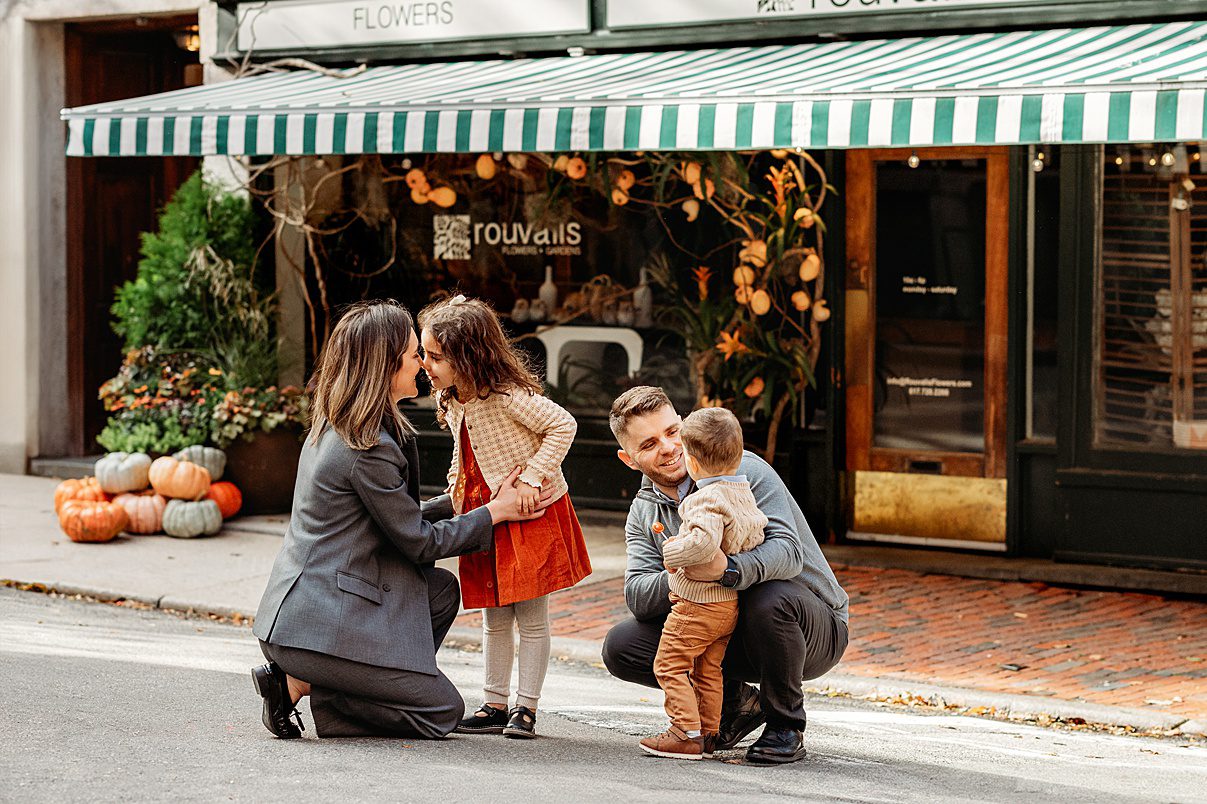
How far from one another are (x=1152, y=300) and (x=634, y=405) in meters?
4.71

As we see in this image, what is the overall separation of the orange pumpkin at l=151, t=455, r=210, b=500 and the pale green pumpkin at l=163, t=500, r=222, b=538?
62 mm

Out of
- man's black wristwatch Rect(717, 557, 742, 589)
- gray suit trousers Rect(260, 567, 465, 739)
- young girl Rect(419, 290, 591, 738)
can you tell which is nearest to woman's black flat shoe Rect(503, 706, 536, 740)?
young girl Rect(419, 290, 591, 738)

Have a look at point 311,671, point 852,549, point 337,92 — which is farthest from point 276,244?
point 311,671

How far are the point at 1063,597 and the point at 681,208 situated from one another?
3.37m

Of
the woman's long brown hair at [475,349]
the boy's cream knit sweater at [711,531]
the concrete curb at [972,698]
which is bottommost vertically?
the concrete curb at [972,698]

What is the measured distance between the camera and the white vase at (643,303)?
1065 centimetres

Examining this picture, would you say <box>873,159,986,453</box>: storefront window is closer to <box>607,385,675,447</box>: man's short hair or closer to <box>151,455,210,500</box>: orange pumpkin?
<box>151,455,210,500</box>: orange pumpkin

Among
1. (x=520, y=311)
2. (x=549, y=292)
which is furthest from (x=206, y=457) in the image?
(x=549, y=292)

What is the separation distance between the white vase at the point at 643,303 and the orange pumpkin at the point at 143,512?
3.15 metres

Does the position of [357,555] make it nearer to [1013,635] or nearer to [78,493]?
[1013,635]

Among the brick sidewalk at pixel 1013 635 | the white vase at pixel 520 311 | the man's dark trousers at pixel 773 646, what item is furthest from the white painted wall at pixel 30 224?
the man's dark trousers at pixel 773 646

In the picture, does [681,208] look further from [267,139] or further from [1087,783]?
[1087,783]

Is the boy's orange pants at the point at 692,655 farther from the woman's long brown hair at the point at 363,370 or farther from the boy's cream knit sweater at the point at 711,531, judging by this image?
the woman's long brown hair at the point at 363,370

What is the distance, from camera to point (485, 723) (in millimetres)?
5668
